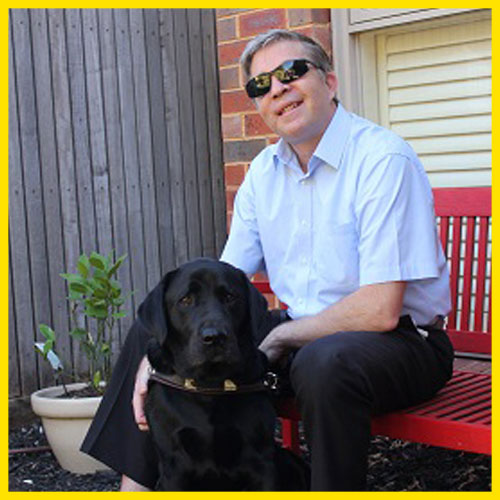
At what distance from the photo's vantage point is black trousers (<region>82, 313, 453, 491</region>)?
272 cm

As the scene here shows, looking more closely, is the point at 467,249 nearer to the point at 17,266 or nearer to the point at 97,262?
the point at 97,262

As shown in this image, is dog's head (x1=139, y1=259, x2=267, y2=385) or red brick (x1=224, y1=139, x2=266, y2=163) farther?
red brick (x1=224, y1=139, x2=266, y2=163)

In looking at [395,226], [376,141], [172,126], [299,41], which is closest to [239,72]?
[172,126]

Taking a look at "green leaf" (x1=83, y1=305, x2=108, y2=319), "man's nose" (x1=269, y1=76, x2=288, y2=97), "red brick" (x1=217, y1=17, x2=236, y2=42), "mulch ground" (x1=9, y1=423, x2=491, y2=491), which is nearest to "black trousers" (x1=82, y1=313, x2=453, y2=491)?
"mulch ground" (x1=9, y1=423, x2=491, y2=491)

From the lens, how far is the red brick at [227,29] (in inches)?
192

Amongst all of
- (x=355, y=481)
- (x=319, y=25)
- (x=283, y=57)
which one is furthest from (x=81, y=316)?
(x=355, y=481)

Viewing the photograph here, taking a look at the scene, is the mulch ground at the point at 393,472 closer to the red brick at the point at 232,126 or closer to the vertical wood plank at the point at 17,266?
the vertical wood plank at the point at 17,266

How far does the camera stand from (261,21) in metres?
4.77

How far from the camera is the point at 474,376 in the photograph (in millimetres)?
3512

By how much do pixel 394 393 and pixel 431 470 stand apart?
48.2 inches

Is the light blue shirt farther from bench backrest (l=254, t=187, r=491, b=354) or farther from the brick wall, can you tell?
the brick wall

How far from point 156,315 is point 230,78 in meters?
2.25

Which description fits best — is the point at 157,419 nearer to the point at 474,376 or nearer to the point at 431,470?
the point at 474,376

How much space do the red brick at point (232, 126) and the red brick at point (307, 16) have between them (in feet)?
1.87
